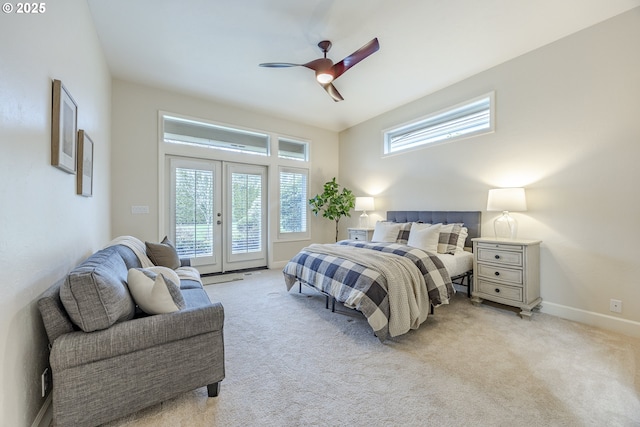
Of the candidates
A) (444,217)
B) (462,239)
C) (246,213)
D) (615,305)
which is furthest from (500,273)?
(246,213)

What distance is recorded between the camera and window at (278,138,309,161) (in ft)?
17.7

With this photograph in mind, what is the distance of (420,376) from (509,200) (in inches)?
88.9

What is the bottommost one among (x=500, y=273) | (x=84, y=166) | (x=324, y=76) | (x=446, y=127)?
(x=500, y=273)

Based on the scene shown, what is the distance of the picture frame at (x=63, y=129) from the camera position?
5.27 ft

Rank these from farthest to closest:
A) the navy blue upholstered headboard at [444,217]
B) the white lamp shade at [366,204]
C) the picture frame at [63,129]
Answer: the white lamp shade at [366,204]
the navy blue upholstered headboard at [444,217]
the picture frame at [63,129]

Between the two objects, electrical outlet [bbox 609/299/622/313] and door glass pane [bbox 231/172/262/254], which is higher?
door glass pane [bbox 231/172/262/254]

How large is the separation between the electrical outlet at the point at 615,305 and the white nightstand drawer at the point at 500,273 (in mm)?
758

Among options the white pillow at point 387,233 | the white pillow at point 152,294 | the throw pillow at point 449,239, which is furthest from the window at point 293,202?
the white pillow at point 152,294

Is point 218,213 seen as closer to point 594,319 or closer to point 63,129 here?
point 63,129

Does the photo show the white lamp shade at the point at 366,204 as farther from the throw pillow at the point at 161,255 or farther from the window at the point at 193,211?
the throw pillow at the point at 161,255

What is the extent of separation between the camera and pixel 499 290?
2.96 m

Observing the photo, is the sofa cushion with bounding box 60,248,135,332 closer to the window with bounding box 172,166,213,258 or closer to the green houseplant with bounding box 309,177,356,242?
the window with bounding box 172,166,213,258

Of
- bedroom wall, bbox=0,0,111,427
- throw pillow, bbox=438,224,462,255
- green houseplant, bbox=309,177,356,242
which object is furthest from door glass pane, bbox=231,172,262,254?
throw pillow, bbox=438,224,462,255

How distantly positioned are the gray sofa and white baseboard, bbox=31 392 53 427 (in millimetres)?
254
